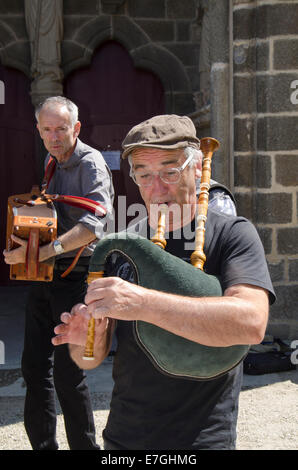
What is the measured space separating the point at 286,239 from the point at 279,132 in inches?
34.3

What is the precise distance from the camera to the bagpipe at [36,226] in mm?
2568

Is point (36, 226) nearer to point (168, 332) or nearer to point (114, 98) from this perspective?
point (168, 332)

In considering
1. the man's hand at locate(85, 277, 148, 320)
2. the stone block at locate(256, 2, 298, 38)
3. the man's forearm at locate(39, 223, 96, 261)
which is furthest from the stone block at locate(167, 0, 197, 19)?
the man's hand at locate(85, 277, 148, 320)

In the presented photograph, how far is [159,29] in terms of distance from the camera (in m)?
7.05

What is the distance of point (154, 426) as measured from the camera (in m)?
1.37

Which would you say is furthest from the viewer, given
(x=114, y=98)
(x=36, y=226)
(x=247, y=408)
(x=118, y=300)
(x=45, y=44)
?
(x=114, y=98)

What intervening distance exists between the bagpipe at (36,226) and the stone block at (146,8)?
5028 mm

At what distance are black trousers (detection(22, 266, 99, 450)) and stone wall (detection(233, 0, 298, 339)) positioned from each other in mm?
2398

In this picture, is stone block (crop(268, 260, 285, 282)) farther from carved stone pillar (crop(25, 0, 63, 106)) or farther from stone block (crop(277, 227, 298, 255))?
carved stone pillar (crop(25, 0, 63, 106))

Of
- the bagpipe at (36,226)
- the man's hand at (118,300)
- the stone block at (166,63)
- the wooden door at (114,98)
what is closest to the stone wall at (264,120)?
the stone block at (166,63)

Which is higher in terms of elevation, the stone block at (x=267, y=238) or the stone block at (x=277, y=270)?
the stone block at (x=267, y=238)

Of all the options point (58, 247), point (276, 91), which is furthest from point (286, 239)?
point (58, 247)

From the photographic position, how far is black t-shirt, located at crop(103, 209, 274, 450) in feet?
4.42

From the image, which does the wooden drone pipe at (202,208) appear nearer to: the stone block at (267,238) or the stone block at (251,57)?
the stone block at (267,238)
